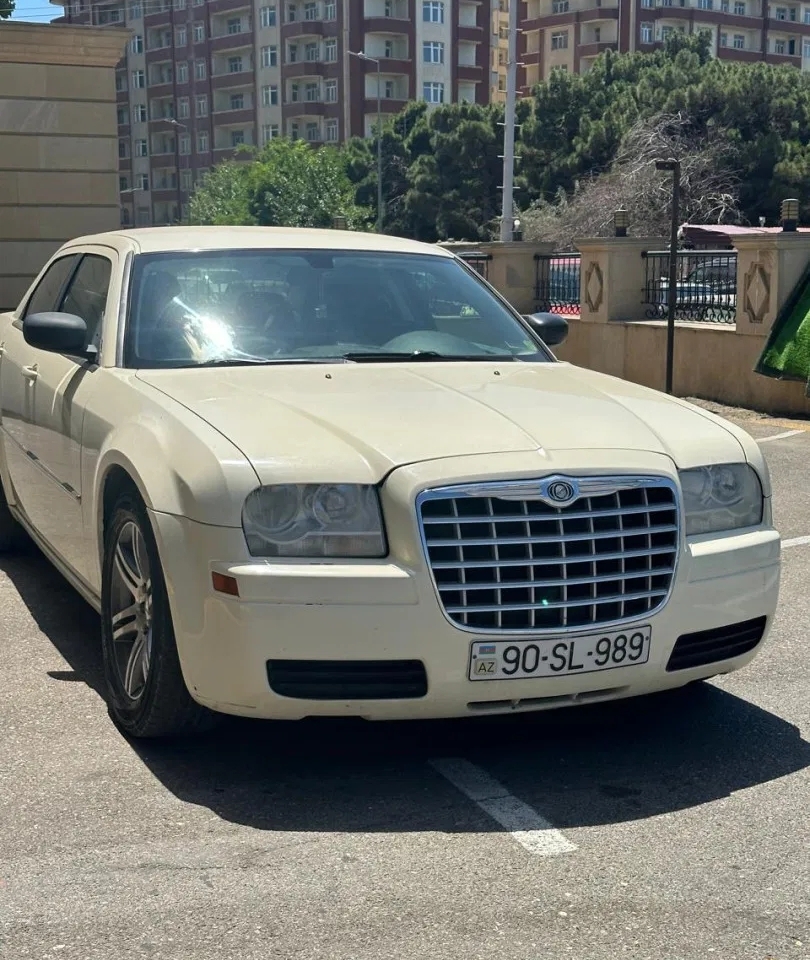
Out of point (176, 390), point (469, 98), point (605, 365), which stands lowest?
point (605, 365)

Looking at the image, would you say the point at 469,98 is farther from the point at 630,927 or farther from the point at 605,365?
the point at 630,927

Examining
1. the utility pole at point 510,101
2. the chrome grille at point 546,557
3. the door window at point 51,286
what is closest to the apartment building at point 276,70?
the utility pole at point 510,101

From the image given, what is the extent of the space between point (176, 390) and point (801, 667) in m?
2.63

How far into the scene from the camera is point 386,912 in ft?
10.8

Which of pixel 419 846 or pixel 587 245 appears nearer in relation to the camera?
pixel 419 846

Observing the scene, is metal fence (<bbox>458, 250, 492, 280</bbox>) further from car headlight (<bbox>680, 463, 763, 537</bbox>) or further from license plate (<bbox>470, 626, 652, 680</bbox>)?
license plate (<bbox>470, 626, 652, 680</bbox>)

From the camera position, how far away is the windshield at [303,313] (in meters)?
5.09

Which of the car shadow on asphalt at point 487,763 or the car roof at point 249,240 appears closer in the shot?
the car shadow on asphalt at point 487,763

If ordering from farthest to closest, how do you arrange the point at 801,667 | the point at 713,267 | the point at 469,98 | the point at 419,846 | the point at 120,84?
the point at 120,84, the point at 469,98, the point at 713,267, the point at 801,667, the point at 419,846

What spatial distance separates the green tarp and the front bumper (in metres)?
11.0

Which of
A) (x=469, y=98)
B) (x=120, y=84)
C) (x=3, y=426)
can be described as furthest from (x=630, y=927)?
(x=120, y=84)

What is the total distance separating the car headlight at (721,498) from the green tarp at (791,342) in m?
10.4

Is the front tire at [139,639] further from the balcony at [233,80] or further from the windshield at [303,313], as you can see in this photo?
the balcony at [233,80]

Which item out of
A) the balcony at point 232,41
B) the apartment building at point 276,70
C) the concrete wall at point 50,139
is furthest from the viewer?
the balcony at point 232,41
